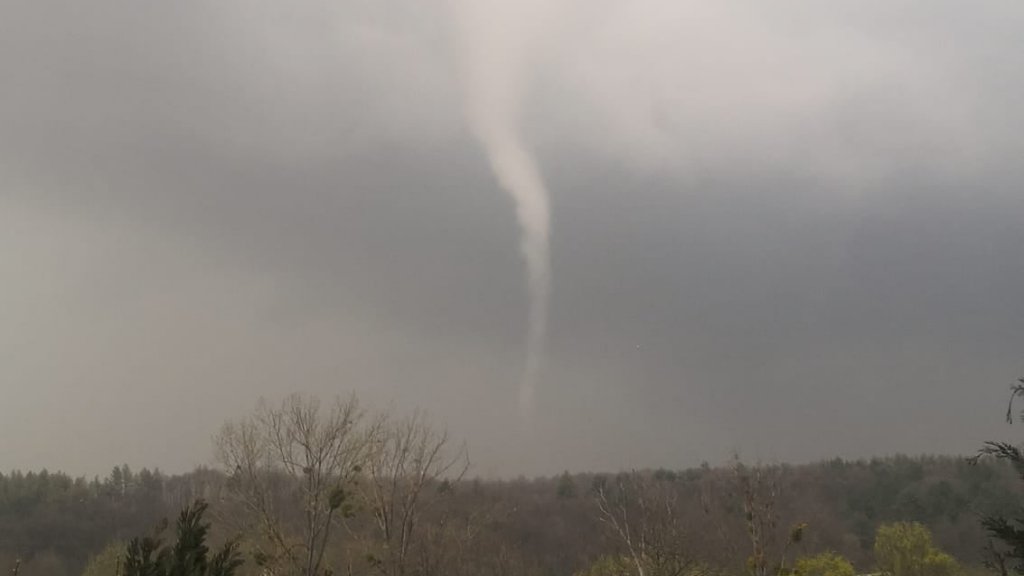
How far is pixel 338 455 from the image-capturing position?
106 ft

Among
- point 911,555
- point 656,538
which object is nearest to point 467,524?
point 656,538

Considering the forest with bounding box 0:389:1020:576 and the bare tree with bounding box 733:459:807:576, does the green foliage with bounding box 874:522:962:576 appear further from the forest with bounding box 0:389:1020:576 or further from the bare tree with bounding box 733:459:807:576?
the bare tree with bounding box 733:459:807:576

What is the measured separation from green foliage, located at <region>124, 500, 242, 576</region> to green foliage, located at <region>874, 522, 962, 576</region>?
42.2m

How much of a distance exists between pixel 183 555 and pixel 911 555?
141 feet

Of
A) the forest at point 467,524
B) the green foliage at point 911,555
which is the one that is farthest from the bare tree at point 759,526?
the green foliage at point 911,555

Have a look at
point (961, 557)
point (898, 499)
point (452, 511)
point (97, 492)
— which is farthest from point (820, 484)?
point (97, 492)

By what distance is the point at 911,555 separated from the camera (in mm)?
43156

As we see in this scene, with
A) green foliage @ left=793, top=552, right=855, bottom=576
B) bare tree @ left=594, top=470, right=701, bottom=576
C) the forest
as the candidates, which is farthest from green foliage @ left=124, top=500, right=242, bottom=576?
green foliage @ left=793, top=552, right=855, bottom=576

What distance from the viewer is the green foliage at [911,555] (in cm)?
4256

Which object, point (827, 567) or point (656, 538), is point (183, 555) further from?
point (827, 567)

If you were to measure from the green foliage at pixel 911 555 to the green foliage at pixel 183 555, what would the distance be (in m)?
42.2

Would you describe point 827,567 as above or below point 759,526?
below

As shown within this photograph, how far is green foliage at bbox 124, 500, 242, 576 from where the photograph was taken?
1002cm

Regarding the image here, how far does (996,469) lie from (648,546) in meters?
80.0
